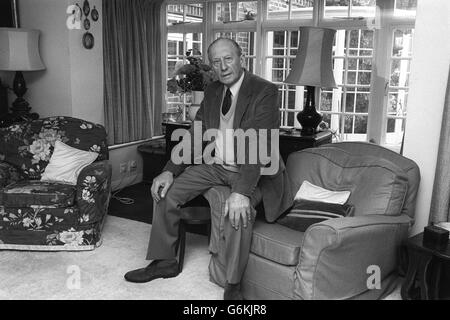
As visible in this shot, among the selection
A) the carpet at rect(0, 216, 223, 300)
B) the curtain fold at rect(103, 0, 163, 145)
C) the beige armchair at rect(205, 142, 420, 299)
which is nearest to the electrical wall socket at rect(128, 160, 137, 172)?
the curtain fold at rect(103, 0, 163, 145)

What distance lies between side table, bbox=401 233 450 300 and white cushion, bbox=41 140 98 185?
2.27 metres

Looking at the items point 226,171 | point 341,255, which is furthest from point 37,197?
point 341,255

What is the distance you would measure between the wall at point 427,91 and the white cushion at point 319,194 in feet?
1.79

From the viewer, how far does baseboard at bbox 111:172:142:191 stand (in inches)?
177

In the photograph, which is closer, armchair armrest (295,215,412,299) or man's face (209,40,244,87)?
armchair armrest (295,215,412,299)

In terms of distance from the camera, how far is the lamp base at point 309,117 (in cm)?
358

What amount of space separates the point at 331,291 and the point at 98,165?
182cm

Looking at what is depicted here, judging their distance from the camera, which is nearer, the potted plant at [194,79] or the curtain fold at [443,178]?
the curtain fold at [443,178]

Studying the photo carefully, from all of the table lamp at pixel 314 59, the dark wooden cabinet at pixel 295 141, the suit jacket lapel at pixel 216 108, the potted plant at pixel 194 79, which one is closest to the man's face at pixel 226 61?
the suit jacket lapel at pixel 216 108

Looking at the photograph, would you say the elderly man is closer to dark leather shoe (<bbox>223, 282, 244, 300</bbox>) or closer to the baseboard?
dark leather shoe (<bbox>223, 282, 244, 300</bbox>)

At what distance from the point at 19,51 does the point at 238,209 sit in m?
2.51

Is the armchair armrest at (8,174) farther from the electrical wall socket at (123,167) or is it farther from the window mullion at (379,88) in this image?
the window mullion at (379,88)
